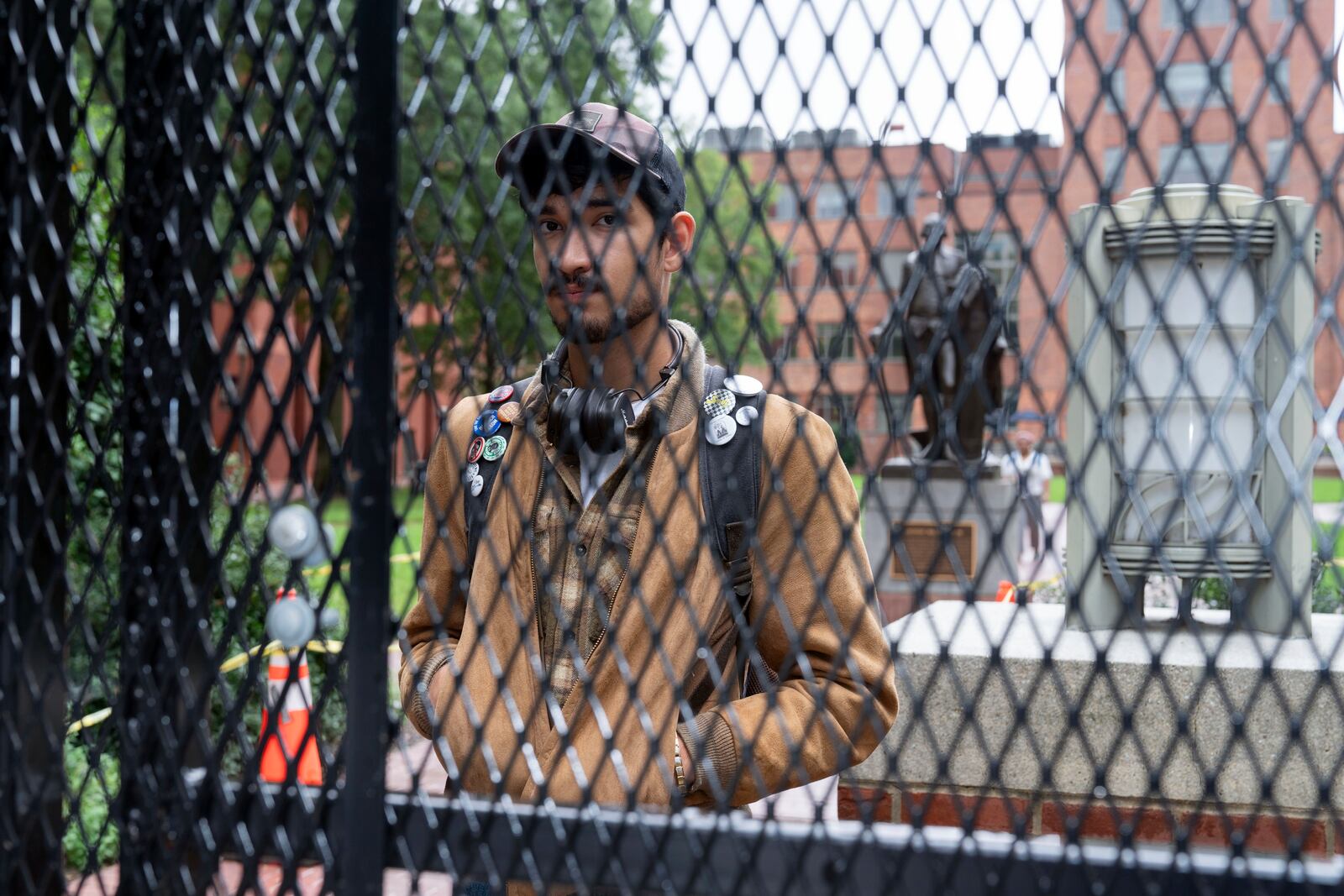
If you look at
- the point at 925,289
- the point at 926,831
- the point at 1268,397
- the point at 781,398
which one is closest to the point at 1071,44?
the point at 781,398

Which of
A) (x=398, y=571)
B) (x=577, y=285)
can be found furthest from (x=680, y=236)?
(x=398, y=571)

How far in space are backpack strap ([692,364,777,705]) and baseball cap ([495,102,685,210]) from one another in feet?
1.21

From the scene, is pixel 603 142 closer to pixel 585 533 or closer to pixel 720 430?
pixel 720 430

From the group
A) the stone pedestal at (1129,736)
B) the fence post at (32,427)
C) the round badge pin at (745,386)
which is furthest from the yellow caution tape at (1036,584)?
the fence post at (32,427)

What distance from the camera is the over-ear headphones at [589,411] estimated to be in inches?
66.7

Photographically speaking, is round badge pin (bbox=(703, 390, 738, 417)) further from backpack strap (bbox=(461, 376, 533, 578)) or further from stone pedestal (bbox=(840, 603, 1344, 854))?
stone pedestal (bbox=(840, 603, 1344, 854))

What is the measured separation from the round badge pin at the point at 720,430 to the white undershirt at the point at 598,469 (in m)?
0.11

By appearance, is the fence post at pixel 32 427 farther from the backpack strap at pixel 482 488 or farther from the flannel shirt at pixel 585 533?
the flannel shirt at pixel 585 533

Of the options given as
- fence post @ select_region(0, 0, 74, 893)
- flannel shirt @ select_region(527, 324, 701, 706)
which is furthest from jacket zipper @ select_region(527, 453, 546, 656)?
fence post @ select_region(0, 0, 74, 893)

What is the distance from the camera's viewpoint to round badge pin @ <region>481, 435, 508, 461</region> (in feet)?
6.70

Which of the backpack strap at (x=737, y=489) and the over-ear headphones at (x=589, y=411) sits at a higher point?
the over-ear headphones at (x=589, y=411)

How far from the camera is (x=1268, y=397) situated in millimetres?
4832

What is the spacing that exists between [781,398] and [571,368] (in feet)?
1.28

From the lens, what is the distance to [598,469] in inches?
77.5
